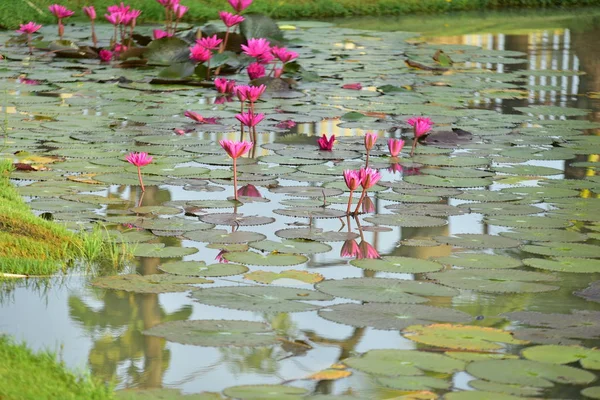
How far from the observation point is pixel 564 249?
121 inches

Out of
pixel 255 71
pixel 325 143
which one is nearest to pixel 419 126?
pixel 325 143

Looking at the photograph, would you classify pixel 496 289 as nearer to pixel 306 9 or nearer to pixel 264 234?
pixel 264 234

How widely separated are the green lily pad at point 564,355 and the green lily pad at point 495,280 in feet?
1.41

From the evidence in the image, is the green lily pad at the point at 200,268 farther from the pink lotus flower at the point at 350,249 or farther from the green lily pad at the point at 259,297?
the pink lotus flower at the point at 350,249

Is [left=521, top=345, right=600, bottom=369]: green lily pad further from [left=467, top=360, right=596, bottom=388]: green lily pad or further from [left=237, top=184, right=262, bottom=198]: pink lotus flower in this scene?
[left=237, top=184, right=262, bottom=198]: pink lotus flower

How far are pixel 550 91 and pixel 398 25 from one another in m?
4.26

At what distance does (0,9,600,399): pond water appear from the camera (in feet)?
7.15

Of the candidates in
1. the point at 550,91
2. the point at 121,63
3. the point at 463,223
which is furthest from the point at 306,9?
the point at 463,223

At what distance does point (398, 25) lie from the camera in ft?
34.7

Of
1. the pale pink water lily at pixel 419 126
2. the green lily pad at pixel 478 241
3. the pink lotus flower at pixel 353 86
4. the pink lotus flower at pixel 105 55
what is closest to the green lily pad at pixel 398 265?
the green lily pad at pixel 478 241

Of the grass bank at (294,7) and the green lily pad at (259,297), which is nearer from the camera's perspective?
the green lily pad at (259,297)

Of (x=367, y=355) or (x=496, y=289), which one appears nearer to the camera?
(x=367, y=355)

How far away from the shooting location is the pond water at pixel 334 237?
218 centimetres

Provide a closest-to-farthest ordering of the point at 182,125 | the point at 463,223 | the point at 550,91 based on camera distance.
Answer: the point at 463,223 → the point at 182,125 → the point at 550,91
